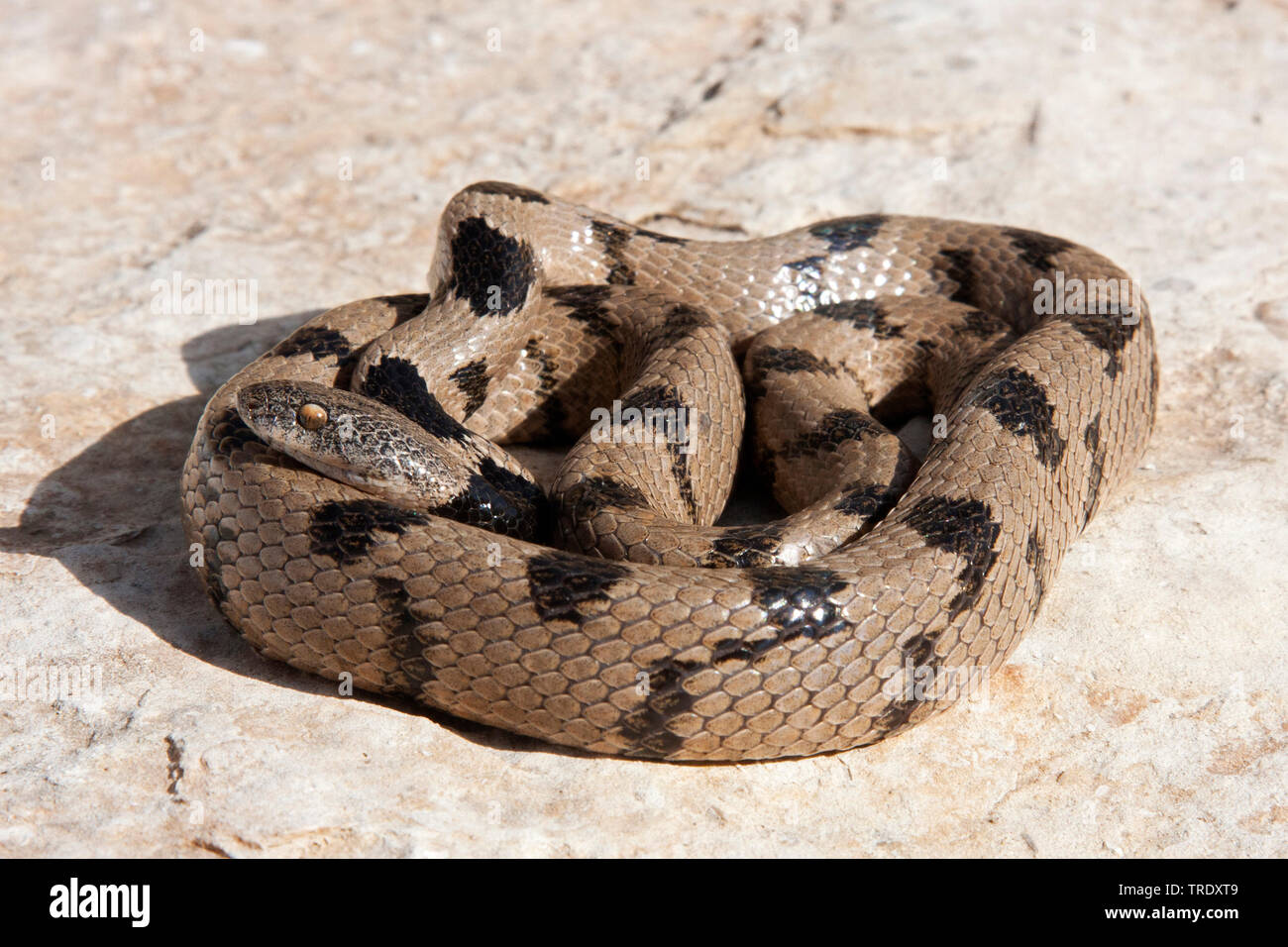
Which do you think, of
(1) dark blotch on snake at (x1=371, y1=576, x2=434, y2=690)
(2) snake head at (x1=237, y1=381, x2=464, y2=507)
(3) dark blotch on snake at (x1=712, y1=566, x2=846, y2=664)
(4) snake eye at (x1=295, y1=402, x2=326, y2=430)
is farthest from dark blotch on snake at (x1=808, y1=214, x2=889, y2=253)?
(1) dark blotch on snake at (x1=371, y1=576, x2=434, y2=690)

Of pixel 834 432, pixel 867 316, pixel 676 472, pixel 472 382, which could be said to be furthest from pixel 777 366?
pixel 472 382

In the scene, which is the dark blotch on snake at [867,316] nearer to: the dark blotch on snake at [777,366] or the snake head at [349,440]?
the dark blotch on snake at [777,366]

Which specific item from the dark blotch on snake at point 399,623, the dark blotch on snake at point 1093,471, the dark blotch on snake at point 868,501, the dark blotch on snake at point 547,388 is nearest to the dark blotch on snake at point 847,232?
the dark blotch on snake at point 547,388

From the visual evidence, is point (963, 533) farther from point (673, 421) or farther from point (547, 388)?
point (547, 388)

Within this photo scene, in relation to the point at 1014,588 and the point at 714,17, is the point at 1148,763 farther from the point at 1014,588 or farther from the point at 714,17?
the point at 714,17

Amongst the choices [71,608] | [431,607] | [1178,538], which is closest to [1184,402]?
[1178,538]

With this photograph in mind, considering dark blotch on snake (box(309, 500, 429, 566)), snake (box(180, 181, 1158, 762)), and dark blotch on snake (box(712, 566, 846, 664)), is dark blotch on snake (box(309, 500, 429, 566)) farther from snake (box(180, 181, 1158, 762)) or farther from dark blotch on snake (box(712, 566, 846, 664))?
dark blotch on snake (box(712, 566, 846, 664))
